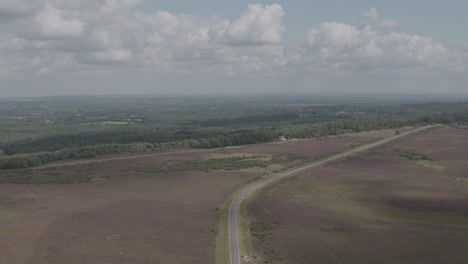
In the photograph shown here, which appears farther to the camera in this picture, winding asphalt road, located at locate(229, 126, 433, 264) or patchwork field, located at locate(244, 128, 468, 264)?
winding asphalt road, located at locate(229, 126, 433, 264)

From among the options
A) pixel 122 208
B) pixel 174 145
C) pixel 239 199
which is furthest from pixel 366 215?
pixel 174 145

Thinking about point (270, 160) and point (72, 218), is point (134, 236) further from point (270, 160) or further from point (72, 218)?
point (270, 160)

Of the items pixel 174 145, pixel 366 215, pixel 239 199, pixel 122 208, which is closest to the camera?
pixel 366 215

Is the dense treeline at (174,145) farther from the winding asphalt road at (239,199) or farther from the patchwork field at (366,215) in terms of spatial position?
the patchwork field at (366,215)

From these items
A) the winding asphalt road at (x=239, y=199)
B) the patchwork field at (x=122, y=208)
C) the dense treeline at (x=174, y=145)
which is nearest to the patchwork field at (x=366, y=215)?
the winding asphalt road at (x=239, y=199)

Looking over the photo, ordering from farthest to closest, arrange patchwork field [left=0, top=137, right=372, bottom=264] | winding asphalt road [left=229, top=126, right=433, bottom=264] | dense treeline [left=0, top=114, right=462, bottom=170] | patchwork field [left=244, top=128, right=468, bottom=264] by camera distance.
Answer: dense treeline [left=0, top=114, right=462, bottom=170] < winding asphalt road [left=229, top=126, right=433, bottom=264] < patchwork field [left=0, top=137, right=372, bottom=264] < patchwork field [left=244, top=128, right=468, bottom=264]

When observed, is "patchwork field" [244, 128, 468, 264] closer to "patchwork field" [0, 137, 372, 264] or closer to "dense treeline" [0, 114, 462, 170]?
"patchwork field" [0, 137, 372, 264]

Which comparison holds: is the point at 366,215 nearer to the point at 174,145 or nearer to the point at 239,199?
the point at 239,199

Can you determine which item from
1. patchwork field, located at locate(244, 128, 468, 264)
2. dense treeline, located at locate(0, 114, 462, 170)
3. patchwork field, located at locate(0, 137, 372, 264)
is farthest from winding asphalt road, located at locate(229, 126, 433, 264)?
dense treeline, located at locate(0, 114, 462, 170)
